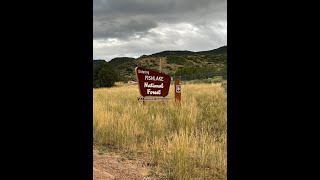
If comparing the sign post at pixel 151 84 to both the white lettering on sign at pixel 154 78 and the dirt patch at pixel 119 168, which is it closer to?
the white lettering on sign at pixel 154 78

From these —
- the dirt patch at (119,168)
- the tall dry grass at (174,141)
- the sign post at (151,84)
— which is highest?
the sign post at (151,84)

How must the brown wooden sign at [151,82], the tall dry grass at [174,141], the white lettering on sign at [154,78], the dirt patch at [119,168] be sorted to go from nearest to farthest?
the dirt patch at [119,168], the tall dry grass at [174,141], the brown wooden sign at [151,82], the white lettering on sign at [154,78]

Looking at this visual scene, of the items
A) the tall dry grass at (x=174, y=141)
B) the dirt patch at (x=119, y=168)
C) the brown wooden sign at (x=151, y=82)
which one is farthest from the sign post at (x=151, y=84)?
the dirt patch at (x=119, y=168)

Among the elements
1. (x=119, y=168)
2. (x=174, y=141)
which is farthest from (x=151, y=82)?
(x=119, y=168)

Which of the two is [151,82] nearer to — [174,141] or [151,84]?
[151,84]

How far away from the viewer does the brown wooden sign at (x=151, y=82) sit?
9.65 meters

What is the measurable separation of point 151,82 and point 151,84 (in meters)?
0.06

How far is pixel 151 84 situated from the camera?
10.0 meters
